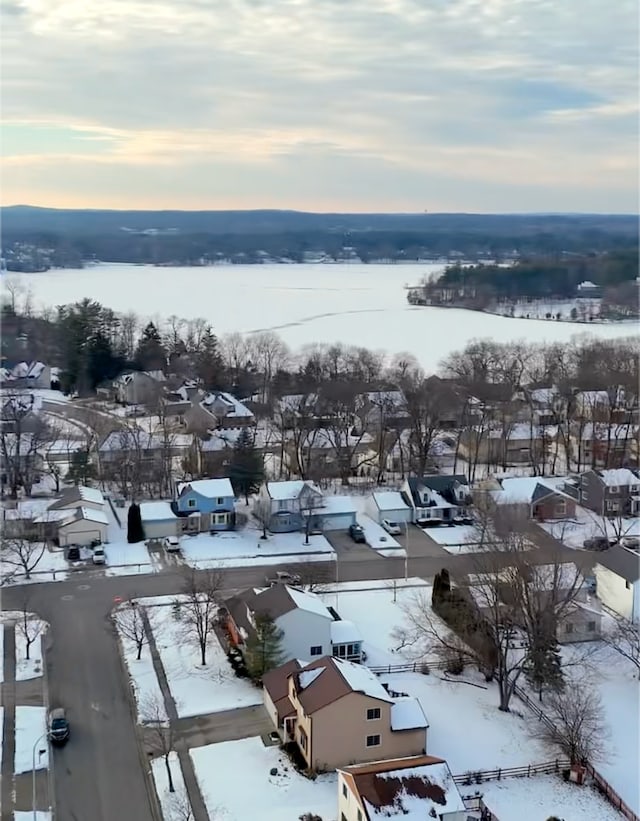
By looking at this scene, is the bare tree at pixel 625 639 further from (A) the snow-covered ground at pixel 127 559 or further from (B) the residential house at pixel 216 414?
(B) the residential house at pixel 216 414

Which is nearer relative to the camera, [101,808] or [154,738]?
[101,808]

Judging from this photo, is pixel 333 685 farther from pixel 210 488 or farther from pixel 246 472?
pixel 246 472

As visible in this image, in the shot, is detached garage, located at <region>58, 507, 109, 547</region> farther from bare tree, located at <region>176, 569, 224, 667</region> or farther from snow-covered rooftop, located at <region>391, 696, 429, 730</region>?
snow-covered rooftop, located at <region>391, 696, 429, 730</region>

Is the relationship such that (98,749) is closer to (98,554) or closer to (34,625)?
(34,625)

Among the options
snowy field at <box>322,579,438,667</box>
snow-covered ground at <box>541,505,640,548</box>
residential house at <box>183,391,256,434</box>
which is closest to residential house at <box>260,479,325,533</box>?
snowy field at <box>322,579,438,667</box>

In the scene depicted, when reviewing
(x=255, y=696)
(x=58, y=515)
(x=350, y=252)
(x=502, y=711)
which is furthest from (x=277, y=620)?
(x=350, y=252)

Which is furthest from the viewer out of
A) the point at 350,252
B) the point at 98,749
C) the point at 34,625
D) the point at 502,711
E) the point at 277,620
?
the point at 350,252
